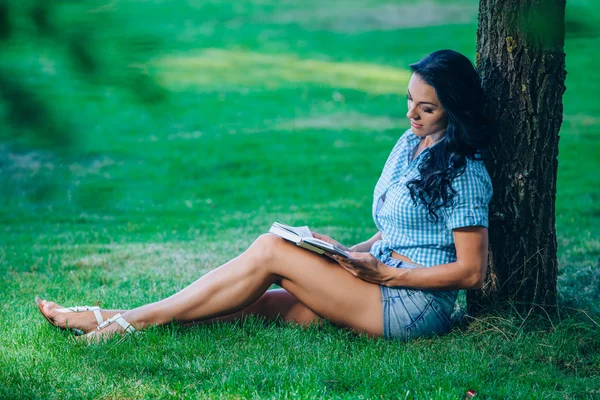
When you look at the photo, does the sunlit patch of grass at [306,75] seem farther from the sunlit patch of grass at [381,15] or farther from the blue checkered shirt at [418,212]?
the sunlit patch of grass at [381,15]

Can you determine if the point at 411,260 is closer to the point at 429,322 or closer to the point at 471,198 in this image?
the point at 429,322

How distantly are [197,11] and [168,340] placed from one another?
2.51 meters

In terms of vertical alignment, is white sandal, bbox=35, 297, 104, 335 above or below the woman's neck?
below

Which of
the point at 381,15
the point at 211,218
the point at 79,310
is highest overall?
the point at 381,15

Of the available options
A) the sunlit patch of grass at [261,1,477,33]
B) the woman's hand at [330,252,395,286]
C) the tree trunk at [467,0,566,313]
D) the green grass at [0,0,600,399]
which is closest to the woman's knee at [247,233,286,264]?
the woman's hand at [330,252,395,286]

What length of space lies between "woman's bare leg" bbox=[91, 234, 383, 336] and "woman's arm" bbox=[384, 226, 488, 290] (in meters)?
0.23

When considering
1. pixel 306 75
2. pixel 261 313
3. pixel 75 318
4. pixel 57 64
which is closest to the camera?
pixel 57 64

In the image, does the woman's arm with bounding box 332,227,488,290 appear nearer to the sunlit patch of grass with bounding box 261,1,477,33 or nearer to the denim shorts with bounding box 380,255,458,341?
the denim shorts with bounding box 380,255,458,341

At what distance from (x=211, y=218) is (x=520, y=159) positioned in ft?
17.5

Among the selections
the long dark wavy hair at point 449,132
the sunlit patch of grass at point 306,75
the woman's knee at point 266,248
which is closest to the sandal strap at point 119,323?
the woman's knee at point 266,248

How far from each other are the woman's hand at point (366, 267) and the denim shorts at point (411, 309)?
0.10 metres

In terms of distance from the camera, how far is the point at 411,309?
3.89 meters

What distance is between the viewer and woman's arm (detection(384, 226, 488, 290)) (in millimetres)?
3715

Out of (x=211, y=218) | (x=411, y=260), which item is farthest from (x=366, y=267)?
(x=211, y=218)
